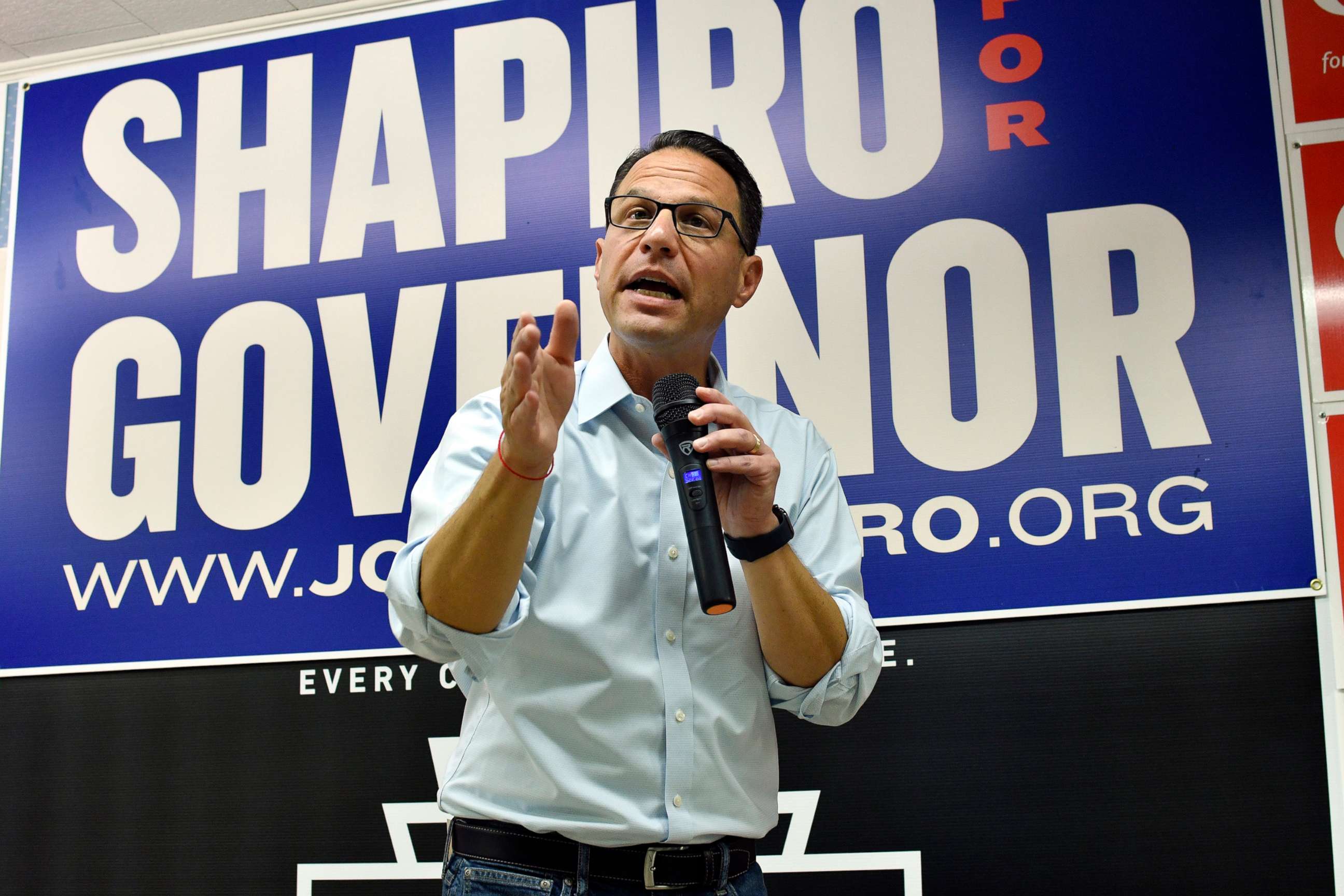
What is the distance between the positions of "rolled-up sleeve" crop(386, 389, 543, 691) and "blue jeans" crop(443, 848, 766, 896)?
24 cm

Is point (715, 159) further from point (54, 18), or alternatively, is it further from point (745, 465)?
point (54, 18)

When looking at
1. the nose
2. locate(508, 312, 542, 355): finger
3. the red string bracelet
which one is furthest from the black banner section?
locate(508, 312, 542, 355): finger

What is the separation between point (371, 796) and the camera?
2445mm

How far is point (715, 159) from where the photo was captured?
1722 mm

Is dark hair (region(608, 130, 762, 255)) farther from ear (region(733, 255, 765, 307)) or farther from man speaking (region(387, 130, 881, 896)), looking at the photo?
man speaking (region(387, 130, 881, 896))

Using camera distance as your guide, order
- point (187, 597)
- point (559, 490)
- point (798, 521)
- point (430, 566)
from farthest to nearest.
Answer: point (187, 597)
point (798, 521)
point (559, 490)
point (430, 566)

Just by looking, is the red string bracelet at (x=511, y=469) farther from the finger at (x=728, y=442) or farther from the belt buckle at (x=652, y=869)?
the belt buckle at (x=652, y=869)

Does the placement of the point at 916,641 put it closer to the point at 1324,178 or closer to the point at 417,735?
the point at 417,735

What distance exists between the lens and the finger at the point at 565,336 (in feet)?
3.99

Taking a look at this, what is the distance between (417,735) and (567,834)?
47.7 inches

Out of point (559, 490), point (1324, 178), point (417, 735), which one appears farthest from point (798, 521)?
point (1324, 178)

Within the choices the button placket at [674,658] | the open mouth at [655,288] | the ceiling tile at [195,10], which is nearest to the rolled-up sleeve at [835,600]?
the button placket at [674,658]

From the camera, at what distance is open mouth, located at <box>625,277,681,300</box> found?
1567 mm

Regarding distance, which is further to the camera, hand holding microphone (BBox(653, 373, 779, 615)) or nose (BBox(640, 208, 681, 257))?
nose (BBox(640, 208, 681, 257))
